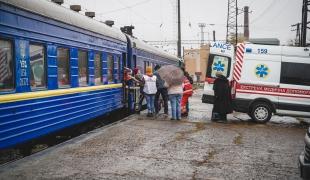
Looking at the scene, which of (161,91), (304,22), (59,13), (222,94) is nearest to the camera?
(59,13)

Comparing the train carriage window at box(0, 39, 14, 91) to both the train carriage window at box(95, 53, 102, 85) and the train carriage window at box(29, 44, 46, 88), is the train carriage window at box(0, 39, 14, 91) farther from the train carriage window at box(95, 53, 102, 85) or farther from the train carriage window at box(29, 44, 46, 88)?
the train carriage window at box(95, 53, 102, 85)

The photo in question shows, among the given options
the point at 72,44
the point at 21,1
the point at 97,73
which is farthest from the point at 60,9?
the point at 97,73

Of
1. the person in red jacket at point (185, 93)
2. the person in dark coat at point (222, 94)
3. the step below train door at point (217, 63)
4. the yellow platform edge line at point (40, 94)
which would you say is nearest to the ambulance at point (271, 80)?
the step below train door at point (217, 63)

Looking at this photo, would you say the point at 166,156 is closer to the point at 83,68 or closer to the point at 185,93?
the point at 83,68

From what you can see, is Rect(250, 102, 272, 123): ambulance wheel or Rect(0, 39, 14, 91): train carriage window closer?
Rect(0, 39, 14, 91): train carriage window

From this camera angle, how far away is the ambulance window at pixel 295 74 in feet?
44.7

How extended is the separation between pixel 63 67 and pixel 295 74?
795 cm

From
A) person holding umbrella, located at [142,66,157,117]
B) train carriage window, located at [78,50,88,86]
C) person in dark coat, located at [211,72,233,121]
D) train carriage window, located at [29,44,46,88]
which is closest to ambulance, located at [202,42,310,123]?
person in dark coat, located at [211,72,233,121]

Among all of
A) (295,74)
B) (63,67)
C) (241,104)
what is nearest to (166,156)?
(63,67)

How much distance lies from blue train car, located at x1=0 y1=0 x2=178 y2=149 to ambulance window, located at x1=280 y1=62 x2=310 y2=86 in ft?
19.1

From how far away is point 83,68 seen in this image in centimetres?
1105

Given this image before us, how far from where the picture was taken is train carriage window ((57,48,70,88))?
9.34m

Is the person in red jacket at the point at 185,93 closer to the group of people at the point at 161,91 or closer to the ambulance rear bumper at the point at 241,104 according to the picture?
the group of people at the point at 161,91

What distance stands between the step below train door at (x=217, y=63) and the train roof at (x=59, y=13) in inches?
141
